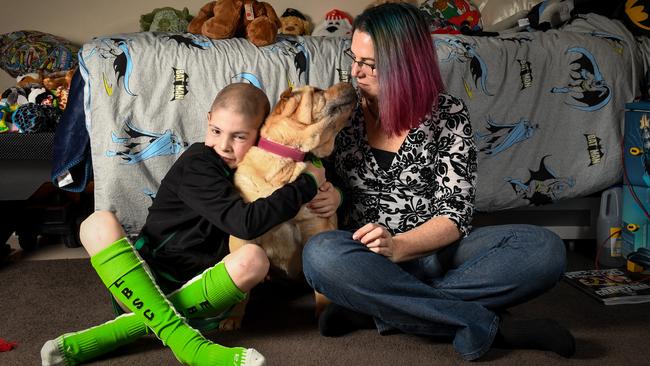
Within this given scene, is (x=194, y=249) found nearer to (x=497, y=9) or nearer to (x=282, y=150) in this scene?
(x=282, y=150)

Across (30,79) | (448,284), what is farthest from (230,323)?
(30,79)

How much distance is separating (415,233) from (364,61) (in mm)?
427

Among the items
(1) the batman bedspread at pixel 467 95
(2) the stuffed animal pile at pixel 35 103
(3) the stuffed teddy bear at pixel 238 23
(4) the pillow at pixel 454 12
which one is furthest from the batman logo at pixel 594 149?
(2) the stuffed animal pile at pixel 35 103

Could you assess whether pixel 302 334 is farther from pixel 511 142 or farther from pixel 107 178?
pixel 511 142

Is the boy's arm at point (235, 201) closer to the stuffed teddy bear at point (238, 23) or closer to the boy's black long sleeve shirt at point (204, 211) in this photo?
the boy's black long sleeve shirt at point (204, 211)

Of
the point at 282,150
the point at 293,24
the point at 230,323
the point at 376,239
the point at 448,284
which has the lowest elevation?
the point at 230,323

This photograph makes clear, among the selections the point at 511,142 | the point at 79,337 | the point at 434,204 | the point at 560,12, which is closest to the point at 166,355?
the point at 79,337

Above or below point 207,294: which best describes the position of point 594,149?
above

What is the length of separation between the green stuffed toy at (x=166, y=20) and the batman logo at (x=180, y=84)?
1.36 meters

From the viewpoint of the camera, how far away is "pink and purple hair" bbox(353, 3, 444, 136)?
4.89 ft

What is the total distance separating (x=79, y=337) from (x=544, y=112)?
1.66 m

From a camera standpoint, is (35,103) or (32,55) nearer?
(35,103)

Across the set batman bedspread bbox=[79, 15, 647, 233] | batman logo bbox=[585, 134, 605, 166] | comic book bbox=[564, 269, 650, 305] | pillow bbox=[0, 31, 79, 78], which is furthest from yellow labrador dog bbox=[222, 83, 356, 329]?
pillow bbox=[0, 31, 79, 78]

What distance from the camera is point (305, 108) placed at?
1.52 metres
